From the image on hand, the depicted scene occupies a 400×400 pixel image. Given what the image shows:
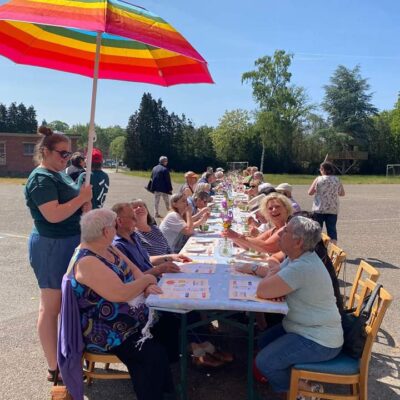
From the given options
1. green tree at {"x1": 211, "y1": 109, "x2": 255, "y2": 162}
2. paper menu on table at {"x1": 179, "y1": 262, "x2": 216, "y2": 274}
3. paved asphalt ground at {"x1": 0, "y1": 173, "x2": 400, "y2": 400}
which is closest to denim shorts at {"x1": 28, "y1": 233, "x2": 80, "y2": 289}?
paved asphalt ground at {"x1": 0, "y1": 173, "x2": 400, "y2": 400}

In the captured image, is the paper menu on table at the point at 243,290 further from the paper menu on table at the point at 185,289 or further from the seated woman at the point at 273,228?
the seated woman at the point at 273,228

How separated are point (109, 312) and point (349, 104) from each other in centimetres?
5218

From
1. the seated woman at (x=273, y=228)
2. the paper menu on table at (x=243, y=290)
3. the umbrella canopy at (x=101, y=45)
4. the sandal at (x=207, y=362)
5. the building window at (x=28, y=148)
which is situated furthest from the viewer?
the building window at (x=28, y=148)

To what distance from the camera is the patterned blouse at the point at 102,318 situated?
255cm

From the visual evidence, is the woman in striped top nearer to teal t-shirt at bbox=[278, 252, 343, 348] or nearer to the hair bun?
the hair bun

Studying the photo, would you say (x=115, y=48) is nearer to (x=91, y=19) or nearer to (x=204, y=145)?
(x=91, y=19)

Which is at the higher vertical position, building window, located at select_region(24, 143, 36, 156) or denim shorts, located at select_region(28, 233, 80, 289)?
building window, located at select_region(24, 143, 36, 156)

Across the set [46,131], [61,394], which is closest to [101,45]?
[46,131]

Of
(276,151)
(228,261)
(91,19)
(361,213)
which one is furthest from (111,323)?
(276,151)

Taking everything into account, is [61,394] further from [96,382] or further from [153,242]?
[153,242]

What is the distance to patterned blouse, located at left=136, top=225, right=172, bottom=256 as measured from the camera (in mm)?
4113

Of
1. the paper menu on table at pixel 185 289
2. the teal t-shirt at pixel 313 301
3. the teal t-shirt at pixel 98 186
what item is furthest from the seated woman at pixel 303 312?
the teal t-shirt at pixel 98 186

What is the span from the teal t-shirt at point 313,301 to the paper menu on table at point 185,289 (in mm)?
558

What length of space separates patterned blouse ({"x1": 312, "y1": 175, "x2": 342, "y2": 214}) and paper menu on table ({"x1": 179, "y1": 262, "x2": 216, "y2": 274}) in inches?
170
